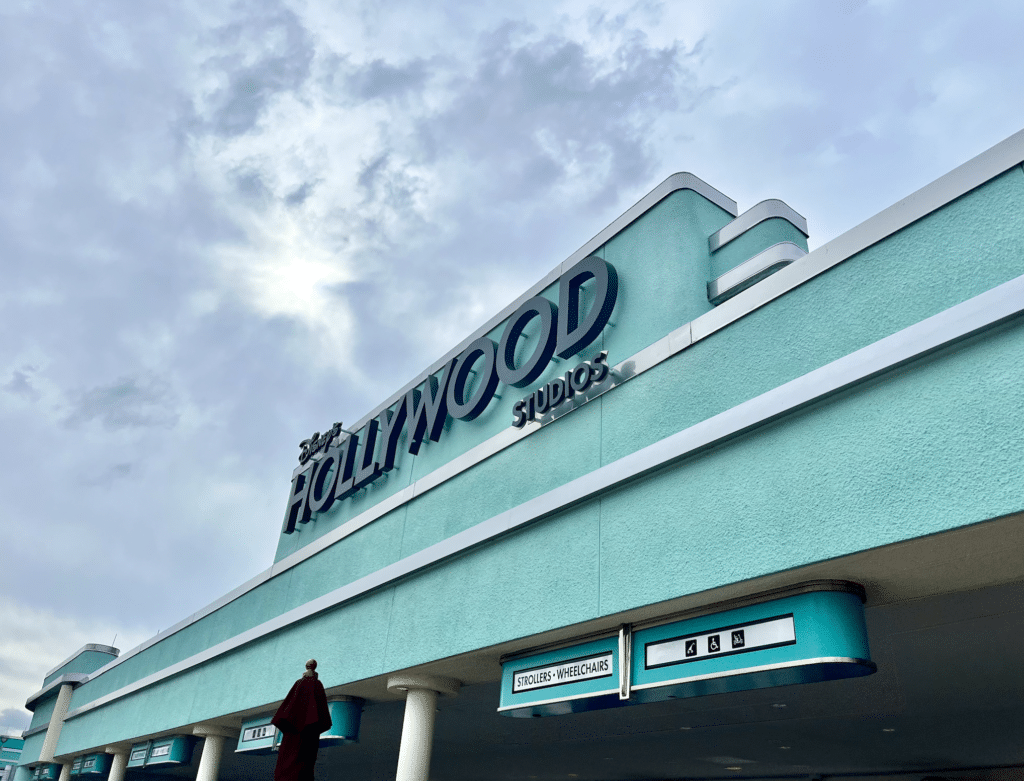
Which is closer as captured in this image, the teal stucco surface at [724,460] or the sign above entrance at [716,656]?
the teal stucco surface at [724,460]

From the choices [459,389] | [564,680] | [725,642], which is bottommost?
[564,680]

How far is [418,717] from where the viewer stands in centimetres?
905

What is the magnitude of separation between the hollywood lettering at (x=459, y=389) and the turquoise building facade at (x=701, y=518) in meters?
0.04

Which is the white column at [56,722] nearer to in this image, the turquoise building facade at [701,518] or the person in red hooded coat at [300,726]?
the turquoise building facade at [701,518]

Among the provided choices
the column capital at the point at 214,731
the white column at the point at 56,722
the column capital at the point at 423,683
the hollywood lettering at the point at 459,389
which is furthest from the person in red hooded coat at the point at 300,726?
the white column at the point at 56,722

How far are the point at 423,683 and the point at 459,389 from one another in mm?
3735

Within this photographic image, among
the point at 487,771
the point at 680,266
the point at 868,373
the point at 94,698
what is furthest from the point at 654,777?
the point at 94,698

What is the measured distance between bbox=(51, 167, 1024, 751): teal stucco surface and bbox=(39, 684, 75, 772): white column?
2087cm

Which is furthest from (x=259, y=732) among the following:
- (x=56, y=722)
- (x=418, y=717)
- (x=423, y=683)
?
(x=56, y=722)

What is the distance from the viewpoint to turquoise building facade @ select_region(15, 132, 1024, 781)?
204 inches

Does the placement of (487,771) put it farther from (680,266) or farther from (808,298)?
(808,298)

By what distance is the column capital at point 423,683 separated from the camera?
30.0ft

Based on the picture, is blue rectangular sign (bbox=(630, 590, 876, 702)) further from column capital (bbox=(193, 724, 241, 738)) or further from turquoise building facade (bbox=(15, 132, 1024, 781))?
column capital (bbox=(193, 724, 241, 738))

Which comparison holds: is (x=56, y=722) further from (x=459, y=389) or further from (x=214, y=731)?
(x=459, y=389)
